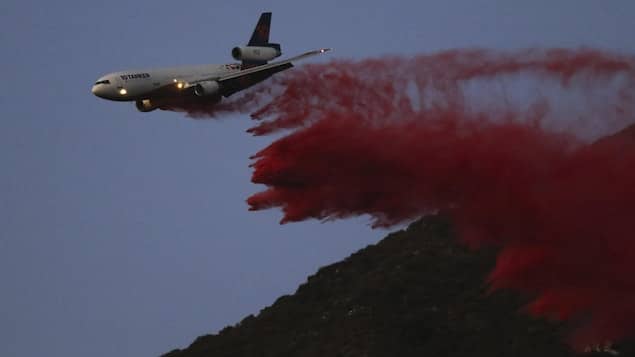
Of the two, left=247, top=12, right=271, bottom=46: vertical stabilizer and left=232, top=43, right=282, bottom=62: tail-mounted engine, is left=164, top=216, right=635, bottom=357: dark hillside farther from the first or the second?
left=247, top=12, right=271, bottom=46: vertical stabilizer

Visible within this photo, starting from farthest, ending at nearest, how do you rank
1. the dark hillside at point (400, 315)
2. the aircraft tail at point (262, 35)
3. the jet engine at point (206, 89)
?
the aircraft tail at point (262, 35)
the dark hillside at point (400, 315)
the jet engine at point (206, 89)

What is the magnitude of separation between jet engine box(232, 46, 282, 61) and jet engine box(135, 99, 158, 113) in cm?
818

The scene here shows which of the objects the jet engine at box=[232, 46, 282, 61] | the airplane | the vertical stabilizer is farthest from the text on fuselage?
the vertical stabilizer

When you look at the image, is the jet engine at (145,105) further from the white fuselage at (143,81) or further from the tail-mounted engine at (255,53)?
the tail-mounted engine at (255,53)

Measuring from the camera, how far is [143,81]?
75938 mm

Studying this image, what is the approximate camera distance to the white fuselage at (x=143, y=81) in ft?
246

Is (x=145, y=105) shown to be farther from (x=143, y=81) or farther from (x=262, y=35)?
(x=262, y=35)

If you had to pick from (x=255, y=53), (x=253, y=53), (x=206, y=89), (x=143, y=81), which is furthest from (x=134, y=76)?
(x=255, y=53)

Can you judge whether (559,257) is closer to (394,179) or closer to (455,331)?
(394,179)

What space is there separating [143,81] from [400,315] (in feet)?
72.0

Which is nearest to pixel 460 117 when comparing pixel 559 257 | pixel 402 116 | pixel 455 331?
pixel 402 116

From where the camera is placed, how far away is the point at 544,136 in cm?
6294

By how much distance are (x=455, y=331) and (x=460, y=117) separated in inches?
721

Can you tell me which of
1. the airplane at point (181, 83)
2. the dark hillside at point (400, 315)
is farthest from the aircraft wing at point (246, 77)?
the dark hillside at point (400, 315)
